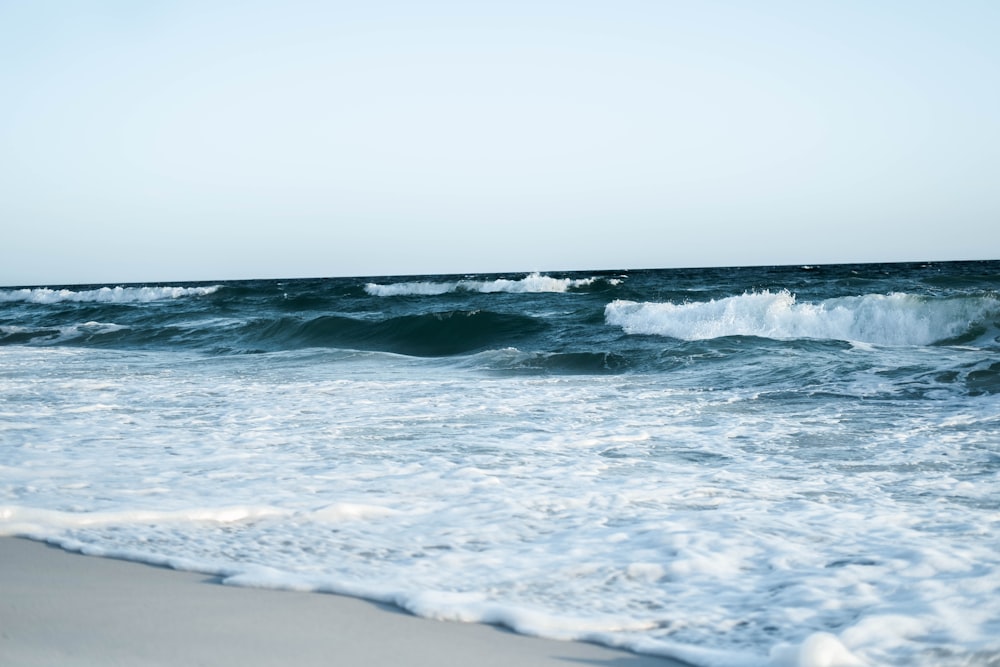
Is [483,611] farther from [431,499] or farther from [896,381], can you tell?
[896,381]

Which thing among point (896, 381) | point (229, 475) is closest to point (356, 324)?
point (896, 381)

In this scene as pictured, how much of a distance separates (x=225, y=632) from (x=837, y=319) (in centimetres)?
1330

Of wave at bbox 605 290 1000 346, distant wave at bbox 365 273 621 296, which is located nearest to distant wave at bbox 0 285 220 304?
distant wave at bbox 365 273 621 296

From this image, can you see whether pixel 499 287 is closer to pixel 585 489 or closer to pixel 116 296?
pixel 116 296

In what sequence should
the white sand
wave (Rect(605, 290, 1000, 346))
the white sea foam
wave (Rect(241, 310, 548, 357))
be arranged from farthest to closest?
wave (Rect(241, 310, 548, 357)) < wave (Rect(605, 290, 1000, 346)) < the white sea foam < the white sand

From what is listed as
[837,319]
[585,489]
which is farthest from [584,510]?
[837,319]

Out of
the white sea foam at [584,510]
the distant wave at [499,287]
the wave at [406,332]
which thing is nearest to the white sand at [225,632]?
the white sea foam at [584,510]

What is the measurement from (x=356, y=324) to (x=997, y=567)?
1442 centimetres

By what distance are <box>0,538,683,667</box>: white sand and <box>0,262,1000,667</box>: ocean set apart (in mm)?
92

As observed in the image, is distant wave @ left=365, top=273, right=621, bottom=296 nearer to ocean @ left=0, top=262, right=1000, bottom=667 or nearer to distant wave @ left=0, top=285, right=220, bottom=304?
distant wave @ left=0, top=285, right=220, bottom=304

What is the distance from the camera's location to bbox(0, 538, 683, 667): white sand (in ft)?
6.58

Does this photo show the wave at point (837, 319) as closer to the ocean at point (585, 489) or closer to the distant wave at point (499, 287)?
the ocean at point (585, 489)

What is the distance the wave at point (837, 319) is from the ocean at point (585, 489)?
3316mm

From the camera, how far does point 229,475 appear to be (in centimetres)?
412
